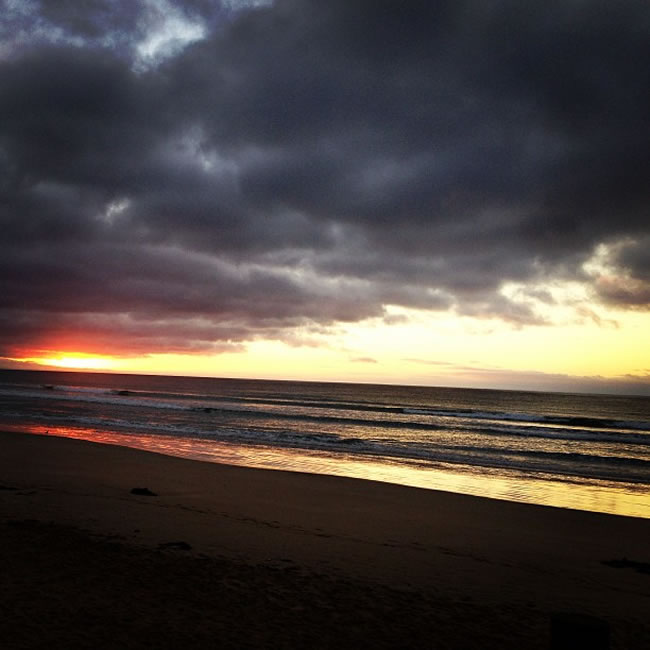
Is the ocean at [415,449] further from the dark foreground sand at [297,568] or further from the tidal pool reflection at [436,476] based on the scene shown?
the dark foreground sand at [297,568]

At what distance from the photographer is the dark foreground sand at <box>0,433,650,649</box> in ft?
18.6

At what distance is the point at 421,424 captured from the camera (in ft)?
148

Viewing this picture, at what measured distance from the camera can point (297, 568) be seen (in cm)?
787

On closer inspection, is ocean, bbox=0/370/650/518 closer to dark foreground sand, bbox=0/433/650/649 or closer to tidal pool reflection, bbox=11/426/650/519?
tidal pool reflection, bbox=11/426/650/519

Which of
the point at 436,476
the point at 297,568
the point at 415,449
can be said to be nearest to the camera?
the point at 297,568

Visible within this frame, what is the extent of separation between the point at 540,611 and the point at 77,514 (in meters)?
8.37

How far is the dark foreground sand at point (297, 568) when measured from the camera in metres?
5.68

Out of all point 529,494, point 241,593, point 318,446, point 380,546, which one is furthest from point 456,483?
point 241,593

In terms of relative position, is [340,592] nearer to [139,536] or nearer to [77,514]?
[139,536]

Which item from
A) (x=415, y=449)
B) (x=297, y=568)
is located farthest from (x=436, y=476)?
(x=297, y=568)

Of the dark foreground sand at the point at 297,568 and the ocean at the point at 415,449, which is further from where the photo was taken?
the ocean at the point at 415,449

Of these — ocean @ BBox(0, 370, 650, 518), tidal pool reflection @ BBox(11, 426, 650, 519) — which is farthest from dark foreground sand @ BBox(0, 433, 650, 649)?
ocean @ BBox(0, 370, 650, 518)

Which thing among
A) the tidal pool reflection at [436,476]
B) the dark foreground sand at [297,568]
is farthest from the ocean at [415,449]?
the dark foreground sand at [297,568]

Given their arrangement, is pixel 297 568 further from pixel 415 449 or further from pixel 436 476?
pixel 415 449
